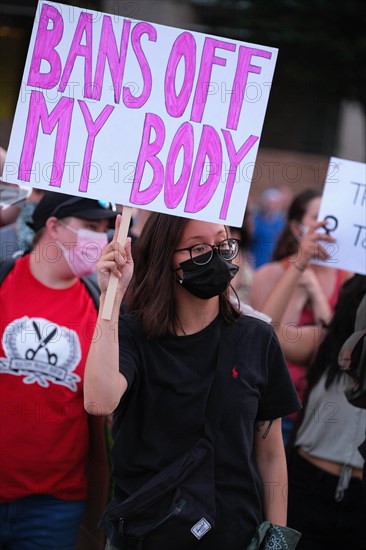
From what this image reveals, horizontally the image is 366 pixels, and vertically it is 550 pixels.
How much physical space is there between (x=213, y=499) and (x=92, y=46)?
1497 millimetres

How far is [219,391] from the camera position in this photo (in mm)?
2701

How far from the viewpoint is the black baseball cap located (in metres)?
3.67

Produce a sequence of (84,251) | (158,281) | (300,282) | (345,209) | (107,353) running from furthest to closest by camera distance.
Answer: (300,282)
(345,209)
(84,251)
(158,281)
(107,353)

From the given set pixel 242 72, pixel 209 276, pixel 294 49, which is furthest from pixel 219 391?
pixel 294 49

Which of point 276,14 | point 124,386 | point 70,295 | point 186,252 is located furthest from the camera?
point 276,14

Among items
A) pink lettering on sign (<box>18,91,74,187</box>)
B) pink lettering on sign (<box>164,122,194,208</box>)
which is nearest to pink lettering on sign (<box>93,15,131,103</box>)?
pink lettering on sign (<box>18,91,74,187</box>)

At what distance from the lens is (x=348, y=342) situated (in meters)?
3.22

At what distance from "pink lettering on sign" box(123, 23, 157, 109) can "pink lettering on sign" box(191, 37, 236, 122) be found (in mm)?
158

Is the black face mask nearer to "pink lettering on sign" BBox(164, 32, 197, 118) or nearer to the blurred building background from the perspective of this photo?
"pink lettering on sign" BBox(164, 32, 197, 118)

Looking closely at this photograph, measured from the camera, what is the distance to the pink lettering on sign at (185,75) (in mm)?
2730

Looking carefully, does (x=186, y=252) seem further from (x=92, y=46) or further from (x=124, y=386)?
(x=92, y=46)

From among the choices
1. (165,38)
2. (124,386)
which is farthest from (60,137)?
(124,386)

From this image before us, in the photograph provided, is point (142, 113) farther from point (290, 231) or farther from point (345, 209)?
point (290, 231)

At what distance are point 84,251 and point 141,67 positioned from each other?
1044mm
